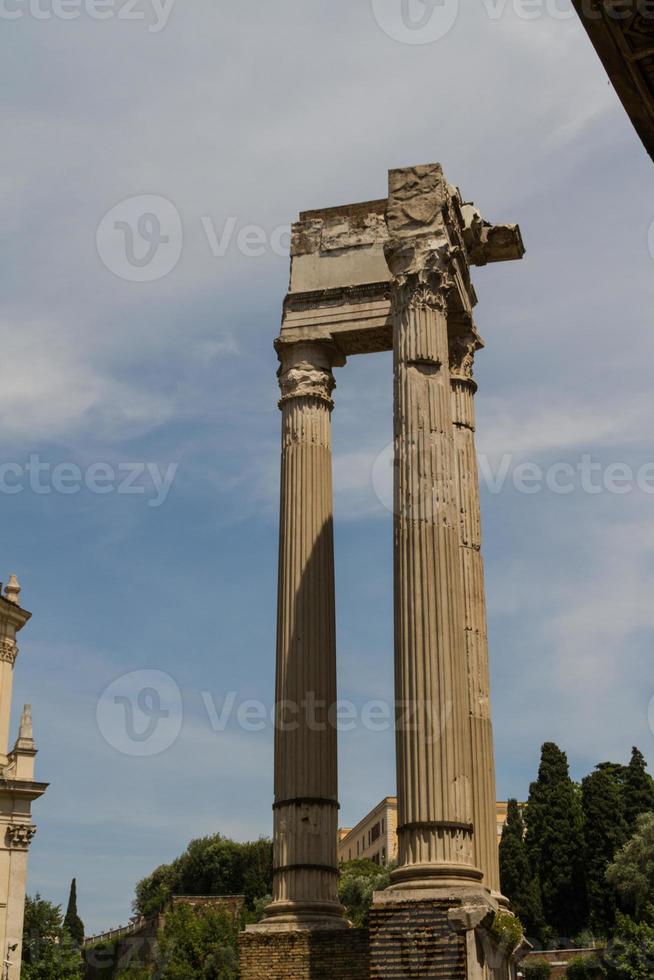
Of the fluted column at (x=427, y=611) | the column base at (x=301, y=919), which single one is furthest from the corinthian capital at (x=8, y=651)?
the fluted column at (x=427, y=611)

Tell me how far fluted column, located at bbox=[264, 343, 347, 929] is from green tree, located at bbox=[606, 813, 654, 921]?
4040 cm

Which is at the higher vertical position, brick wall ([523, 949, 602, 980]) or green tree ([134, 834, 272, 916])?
green tree ([134, 834, 272, 916])

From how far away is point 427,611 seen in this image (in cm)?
1788

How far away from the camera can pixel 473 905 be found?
15.9 m

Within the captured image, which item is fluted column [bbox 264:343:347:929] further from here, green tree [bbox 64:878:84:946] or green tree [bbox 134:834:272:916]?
green tree [bbox 64:878:84:946]

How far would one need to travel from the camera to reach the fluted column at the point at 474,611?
20516mm

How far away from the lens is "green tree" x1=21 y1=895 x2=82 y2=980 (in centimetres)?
4888

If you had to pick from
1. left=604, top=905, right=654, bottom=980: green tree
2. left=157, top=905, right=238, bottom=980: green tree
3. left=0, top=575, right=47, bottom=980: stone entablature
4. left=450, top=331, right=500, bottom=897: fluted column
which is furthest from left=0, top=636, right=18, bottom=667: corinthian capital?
left=450, top=331, right=500, bottom=897: fluted column

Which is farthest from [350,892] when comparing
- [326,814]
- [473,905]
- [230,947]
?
[473,905]

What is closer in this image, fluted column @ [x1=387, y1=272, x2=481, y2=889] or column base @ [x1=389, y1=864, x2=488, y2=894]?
column base @ [x1=389, y1=864, x2=488, y2=894]

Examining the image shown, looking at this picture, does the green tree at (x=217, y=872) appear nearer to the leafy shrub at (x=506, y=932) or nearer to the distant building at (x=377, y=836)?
the distant building at (x=377, y=836)

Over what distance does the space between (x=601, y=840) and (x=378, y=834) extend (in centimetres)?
3644

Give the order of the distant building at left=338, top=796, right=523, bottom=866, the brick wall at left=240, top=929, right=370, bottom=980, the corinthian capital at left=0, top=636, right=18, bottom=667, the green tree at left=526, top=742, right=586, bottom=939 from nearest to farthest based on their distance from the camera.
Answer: the brick wall at left=240, top=929, right=370, bottom=980 < the corinthian capital at left=0, top=636, right=18, bottom=667 < the green tree at left=526, top=742, right=586, bottom=939 < the distant building at left=338, top=796, right=523, bottom=866

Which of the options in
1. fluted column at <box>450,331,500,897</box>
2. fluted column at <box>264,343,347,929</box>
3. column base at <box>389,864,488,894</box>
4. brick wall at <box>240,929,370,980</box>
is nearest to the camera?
column base at <box>389,864,488,894</box>
